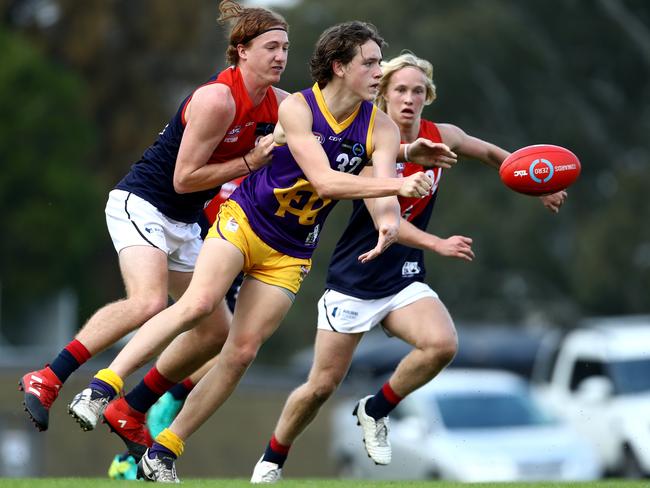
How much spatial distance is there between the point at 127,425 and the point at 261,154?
1733mm

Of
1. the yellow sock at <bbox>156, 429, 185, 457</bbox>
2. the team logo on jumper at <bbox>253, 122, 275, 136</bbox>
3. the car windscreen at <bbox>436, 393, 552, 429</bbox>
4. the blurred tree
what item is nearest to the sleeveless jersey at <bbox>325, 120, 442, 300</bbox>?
the team logo on jumper at <bbox>253, 122, 275, 136</bbox>

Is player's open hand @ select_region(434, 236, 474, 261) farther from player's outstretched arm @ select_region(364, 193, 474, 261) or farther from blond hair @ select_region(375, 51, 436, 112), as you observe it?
blond hair @ select_region(375, 51, 436, 112)

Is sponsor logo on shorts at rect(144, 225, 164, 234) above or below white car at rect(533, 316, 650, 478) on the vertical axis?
above

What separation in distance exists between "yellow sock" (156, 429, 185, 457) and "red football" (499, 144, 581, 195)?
8.10 ft

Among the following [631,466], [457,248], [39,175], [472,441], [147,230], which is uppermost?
[39,175]

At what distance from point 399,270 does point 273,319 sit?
1059 millimetres

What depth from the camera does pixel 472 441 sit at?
51.2 feet

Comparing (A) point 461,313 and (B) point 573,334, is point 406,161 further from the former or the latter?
(A) point 461,313

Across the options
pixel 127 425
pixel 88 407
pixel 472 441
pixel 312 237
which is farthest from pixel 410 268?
pixel 472 441

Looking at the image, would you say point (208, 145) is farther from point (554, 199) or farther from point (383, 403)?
point (554, 199)

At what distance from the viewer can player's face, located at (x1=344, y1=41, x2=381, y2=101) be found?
25.4 feet

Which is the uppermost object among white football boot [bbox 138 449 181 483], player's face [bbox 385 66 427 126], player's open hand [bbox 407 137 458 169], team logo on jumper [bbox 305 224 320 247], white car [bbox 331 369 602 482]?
player's face [bbox 385 66 427 126]

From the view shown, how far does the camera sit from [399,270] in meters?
8.59

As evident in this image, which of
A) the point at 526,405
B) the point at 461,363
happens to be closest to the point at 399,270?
the point at 526,405
